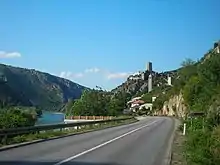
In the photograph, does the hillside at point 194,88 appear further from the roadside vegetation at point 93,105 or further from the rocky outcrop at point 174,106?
the roadside vegetation at point 93,105

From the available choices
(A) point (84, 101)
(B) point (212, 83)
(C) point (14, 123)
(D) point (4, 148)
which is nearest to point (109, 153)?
(D) point (4, 148)

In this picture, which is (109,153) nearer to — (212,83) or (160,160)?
(160,160)

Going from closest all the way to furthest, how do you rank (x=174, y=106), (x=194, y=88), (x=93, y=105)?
(x=194, y=88)
(x=93, y=105)
(x=174, y=106)

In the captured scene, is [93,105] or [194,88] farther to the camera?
[93,105]

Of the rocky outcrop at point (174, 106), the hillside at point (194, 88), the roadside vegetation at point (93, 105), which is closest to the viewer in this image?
the hillside at point (194, 88)

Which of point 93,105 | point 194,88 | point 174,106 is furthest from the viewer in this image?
point 174,106

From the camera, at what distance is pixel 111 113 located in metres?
122

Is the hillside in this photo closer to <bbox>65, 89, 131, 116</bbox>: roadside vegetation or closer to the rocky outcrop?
the rocky outcrop

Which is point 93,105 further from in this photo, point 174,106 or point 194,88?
point 194,88

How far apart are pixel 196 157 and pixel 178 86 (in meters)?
113

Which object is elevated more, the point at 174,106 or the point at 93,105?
the point at 174,106

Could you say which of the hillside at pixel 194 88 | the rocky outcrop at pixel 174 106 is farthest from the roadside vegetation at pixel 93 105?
the hillside at pixel 194 88

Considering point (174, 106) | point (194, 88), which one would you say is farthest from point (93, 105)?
point (194, 88)

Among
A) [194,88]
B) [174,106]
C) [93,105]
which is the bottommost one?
[93,105]
